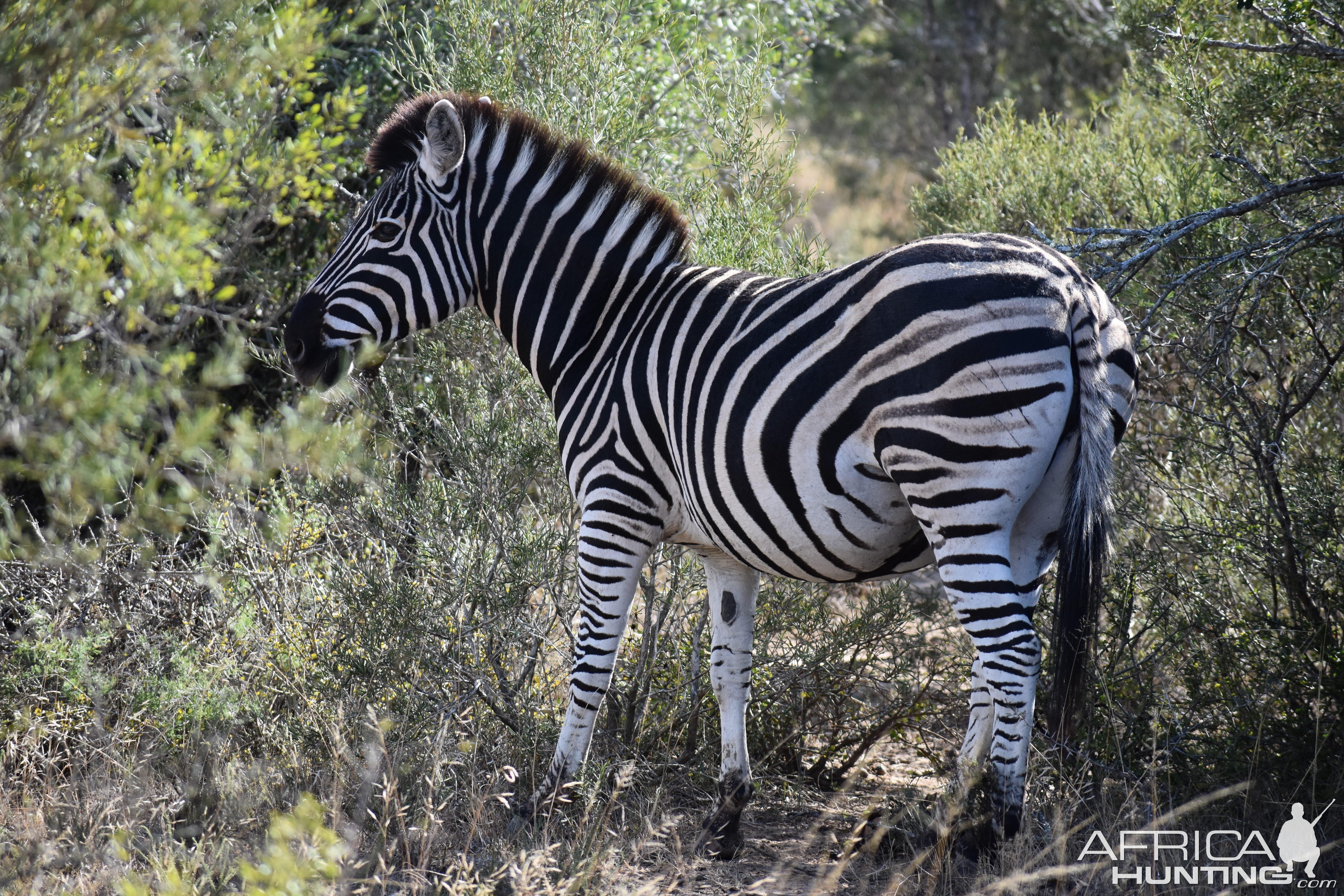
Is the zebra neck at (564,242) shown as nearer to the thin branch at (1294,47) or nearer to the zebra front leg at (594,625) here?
the zebra front leg at (594,625)

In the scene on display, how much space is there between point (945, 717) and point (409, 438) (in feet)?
10.2

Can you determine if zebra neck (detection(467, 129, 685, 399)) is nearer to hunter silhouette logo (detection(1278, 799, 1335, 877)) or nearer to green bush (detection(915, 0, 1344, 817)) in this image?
green bush (detection(915, 0, 1344, 817))

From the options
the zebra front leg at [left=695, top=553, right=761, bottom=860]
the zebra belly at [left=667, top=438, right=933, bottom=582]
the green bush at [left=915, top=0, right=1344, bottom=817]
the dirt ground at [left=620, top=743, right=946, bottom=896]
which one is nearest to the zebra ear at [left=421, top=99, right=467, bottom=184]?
the zebra belly at [left=667, top=438, right=933, bottom=582]

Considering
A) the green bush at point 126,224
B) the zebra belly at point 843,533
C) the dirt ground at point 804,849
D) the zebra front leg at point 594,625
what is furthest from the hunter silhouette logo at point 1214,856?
the green bush at point 126,224

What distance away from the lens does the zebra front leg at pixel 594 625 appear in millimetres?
4234

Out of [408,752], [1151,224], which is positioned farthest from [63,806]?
[1151,224]

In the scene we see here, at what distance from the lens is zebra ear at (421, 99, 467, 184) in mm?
4445

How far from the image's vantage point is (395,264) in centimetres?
462

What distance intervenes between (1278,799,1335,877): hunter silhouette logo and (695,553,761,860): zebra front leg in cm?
198

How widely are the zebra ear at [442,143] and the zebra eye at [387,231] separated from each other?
26 centimetres

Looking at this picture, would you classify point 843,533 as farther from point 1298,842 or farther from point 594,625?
point 1298,842

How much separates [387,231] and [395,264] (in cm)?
18

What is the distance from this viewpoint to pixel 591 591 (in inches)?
169

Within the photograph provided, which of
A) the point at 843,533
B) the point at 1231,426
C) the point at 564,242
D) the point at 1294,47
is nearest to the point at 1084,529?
the point at 843,533
